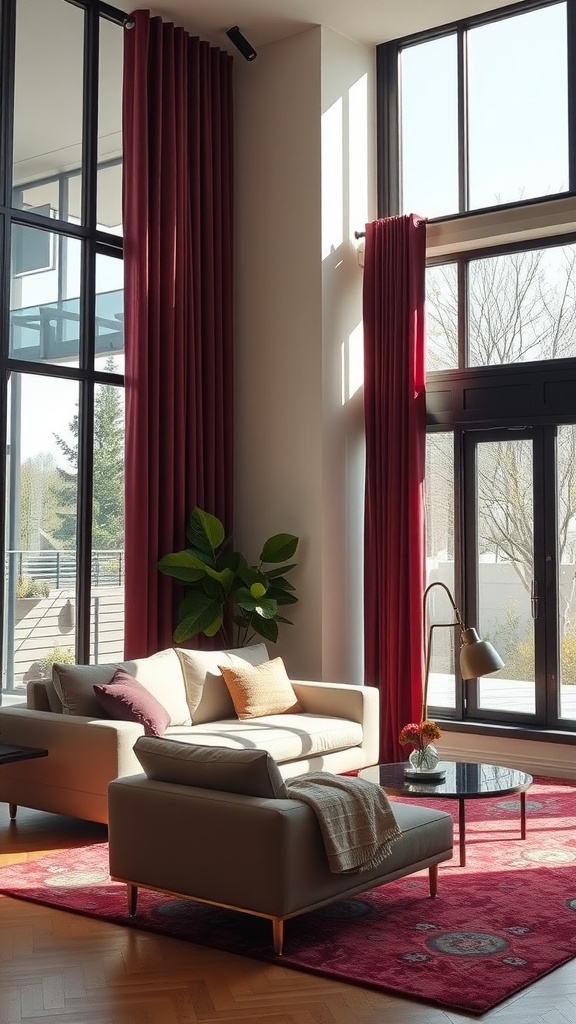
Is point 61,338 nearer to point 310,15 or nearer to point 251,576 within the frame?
point 251,576

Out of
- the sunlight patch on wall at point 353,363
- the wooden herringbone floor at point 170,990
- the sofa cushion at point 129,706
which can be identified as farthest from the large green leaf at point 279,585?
the wooden herringbone floor at point 170,990

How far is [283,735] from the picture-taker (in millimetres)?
6086

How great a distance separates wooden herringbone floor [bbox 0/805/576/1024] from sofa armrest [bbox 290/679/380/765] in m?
2.67

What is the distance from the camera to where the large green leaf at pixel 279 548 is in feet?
24.8

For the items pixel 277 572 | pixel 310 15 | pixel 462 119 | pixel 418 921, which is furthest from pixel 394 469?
pixel 418 921

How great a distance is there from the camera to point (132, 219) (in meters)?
7.33

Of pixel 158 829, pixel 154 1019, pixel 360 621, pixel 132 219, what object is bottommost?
pixel 154 1019

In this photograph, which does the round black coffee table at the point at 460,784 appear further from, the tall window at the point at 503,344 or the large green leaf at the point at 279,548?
the large green leaf at the point at 279,548

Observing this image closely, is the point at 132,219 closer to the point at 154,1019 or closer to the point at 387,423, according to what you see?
the point at 387,423

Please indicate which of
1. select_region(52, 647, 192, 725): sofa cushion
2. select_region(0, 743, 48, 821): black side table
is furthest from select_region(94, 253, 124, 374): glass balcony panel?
select_region(0, 743, 48, 821): black side table

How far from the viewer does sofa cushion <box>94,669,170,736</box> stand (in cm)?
568

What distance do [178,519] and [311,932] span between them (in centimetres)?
391

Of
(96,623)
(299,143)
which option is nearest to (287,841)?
(96,623)

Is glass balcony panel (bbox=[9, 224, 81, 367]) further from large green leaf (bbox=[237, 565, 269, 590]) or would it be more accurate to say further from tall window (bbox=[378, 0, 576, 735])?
tall window (bbox=[378, 0, 576, 735])
